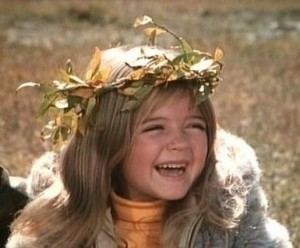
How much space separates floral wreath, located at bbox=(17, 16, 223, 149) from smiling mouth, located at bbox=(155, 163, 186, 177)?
0.23 metres

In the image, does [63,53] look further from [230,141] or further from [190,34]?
[230,141]

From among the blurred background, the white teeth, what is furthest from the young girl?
the blurred background

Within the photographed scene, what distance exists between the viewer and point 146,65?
4141 millimetres

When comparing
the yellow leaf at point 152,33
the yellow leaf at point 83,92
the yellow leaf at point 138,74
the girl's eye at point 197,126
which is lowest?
the girl's eye at point 197,126

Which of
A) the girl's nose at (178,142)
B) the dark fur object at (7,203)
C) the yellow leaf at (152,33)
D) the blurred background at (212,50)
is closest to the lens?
the girl's nose at (178,142)

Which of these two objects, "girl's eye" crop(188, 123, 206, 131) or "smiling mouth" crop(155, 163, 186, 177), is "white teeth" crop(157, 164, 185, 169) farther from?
"girl's eye" crop(188, 123, 206, 131)

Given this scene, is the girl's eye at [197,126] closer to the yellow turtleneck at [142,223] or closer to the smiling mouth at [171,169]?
the smiling mouth at [171,169]

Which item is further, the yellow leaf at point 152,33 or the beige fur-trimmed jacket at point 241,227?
the yellow leaf at point 152,33

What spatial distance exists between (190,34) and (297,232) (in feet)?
44.6

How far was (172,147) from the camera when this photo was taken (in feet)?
13.3

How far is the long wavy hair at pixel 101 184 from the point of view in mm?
4141

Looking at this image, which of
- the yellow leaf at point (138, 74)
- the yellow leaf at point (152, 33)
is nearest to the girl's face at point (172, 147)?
the yellow leaf at point (138, 74)

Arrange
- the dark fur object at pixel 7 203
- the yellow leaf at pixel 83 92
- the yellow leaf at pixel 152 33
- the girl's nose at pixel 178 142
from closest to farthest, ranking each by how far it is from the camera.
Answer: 1. the girl's nose at pixel 178 142
2. the yellow leaf at pixel 83 92
3. the yellow leaf at pixel 152 33
4. the dark fur object at pixel 7 203

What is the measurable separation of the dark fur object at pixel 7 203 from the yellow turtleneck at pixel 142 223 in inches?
24.8
